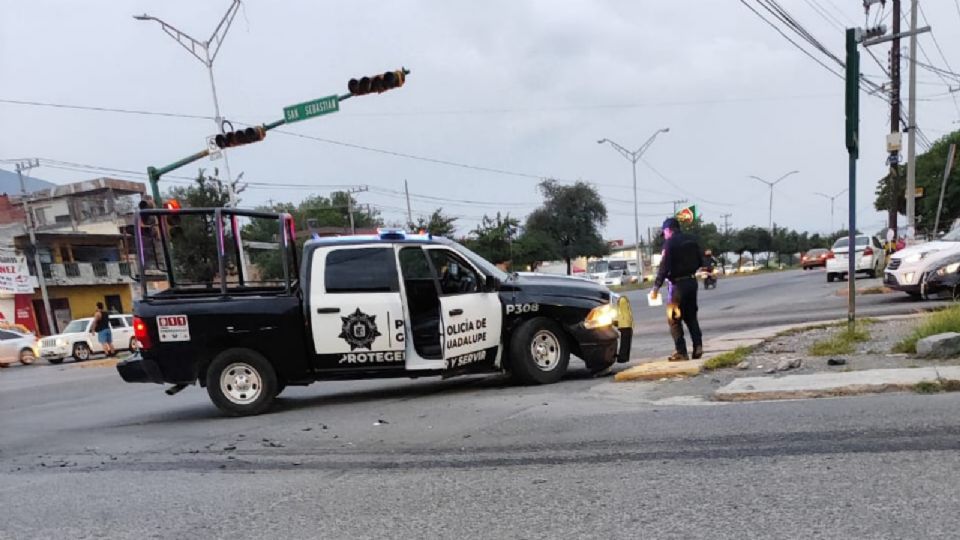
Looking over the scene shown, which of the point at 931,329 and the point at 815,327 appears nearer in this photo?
the point at 931,329

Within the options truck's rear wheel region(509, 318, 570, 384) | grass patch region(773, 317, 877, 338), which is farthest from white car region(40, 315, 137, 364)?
grass patch region(773, 317, 877, 338)

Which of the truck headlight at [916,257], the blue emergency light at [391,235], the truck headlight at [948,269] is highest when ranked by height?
the blue emergency light at [391,235]

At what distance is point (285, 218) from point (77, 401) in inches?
235

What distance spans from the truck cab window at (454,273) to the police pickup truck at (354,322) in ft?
0.04

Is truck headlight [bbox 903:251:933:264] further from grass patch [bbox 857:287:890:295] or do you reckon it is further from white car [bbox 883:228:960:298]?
grass patch [bbox 857:287:890:295]

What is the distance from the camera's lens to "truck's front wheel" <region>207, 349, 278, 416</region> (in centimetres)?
744

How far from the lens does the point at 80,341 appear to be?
24.8 metres

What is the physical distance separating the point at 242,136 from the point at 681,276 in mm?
14369

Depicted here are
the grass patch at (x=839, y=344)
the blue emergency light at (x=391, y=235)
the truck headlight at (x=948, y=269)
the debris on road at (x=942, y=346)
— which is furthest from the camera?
the truck headlight at (x=948, y=269)

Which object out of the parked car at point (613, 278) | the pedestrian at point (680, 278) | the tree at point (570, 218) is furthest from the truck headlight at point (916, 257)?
the tree at point (570, 218)

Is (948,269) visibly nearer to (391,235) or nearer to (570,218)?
(391,235)

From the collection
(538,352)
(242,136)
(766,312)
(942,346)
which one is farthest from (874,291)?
(242,136)

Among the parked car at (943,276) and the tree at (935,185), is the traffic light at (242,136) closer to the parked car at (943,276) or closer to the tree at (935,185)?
the parked car at (943,276)

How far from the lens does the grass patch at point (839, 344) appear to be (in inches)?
307
